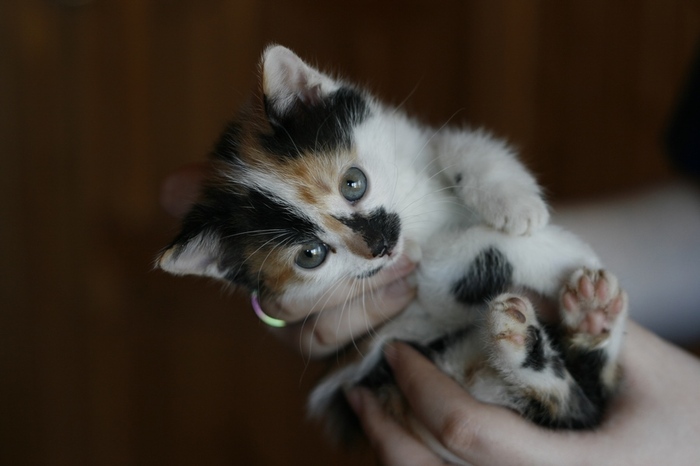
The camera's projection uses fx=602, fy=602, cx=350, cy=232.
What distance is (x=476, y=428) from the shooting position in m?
1.11

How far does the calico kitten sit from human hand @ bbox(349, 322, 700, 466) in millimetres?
40

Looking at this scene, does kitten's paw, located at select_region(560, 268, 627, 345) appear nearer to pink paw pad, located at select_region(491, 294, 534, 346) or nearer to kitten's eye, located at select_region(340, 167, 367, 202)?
pink paw pad, located at select_region(491, 294, 534, 346)

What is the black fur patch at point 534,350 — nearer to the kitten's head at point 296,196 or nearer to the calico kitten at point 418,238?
the calico kitten at point 418,238

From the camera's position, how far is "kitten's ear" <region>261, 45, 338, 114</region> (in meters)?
1.05

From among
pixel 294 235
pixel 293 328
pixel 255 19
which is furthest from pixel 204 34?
pixel 294 235

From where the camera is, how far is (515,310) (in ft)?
3.51

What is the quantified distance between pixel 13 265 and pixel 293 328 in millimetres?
1793

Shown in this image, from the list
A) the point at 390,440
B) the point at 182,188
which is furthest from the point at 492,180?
the point at 182,188

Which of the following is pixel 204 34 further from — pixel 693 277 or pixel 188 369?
pixel 693 277

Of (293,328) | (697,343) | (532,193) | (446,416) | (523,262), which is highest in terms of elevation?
(532,193)

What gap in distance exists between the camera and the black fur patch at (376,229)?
3.54 feet

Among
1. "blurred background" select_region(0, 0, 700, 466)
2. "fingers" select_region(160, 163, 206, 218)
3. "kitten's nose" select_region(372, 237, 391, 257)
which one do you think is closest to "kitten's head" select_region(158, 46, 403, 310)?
"kitten's nose" select_region(372, 237, 391, 257)

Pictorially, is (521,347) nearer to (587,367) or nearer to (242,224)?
(587,367)

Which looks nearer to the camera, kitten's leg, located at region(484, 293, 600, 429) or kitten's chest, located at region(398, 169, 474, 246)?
kitten's leg, located at region(484, 293, 600, 429)
